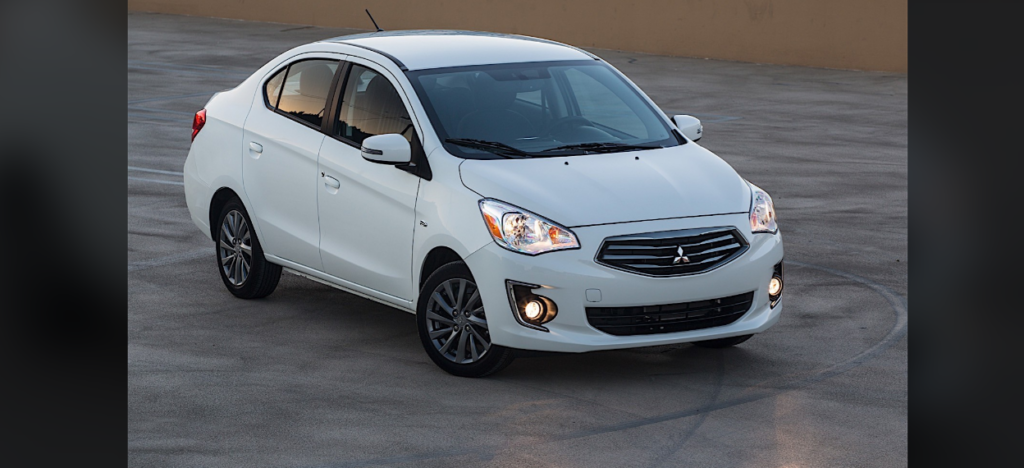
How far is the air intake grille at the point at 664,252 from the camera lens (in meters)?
6.11

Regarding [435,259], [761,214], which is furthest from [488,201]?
[761,214]

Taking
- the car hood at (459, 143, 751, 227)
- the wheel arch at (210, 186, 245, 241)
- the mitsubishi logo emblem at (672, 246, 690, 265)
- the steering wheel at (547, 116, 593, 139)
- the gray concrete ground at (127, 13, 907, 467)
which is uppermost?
the steering wheel at (547, 116, 593, 139)

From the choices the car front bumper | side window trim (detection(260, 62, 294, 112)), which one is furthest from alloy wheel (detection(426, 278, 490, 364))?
side window trim (detection(260, 62, 294, 112))

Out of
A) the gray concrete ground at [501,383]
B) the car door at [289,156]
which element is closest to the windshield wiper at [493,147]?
the car door at [289,156]

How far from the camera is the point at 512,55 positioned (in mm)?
7508

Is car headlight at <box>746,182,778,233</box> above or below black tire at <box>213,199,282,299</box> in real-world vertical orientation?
above

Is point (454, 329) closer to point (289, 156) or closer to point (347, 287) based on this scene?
point (347, 287)

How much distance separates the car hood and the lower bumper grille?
450 millimetres

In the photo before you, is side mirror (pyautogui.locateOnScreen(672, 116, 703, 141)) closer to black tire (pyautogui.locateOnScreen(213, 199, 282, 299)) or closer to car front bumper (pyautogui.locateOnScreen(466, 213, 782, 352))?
car front bumper (pyautogui.locateOnScreen(466, 213, 782, 352))

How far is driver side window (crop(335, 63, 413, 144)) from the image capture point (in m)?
7.14

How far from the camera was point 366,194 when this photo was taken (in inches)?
277

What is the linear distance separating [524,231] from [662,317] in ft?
2.69
